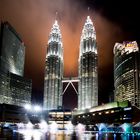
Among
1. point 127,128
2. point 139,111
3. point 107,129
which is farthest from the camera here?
point 139,111

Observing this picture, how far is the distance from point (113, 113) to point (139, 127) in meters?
79.4

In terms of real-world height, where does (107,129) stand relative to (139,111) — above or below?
below

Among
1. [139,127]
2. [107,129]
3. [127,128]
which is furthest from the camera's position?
[107,129]

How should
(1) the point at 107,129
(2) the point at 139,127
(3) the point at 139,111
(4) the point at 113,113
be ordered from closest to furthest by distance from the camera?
1. (2) the point at 139,127
2. (1) the point at 107,129
3. (3) the point at 139,111
4. (4) the point at 113,113

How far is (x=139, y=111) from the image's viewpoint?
17212cm

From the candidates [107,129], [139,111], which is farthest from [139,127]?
[139,111]

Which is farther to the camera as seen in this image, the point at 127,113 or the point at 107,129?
the point at 127,113

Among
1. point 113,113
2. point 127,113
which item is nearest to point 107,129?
point 127,113

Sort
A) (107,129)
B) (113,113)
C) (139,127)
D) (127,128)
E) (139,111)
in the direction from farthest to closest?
(113,113) < (139,111) < (107,129) < (127,128) < (139,127)

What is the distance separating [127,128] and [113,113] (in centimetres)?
5730

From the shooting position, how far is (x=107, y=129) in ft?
498

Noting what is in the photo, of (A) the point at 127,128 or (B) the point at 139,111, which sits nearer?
(A) the point at 127,128

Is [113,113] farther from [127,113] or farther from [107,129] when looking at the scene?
[107,129]

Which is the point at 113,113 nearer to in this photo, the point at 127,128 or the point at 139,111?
the point at 139,111
